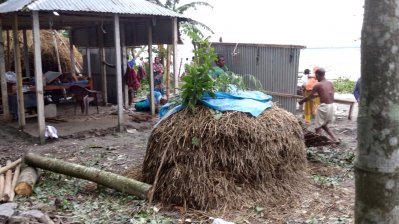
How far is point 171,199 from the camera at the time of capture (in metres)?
4.73

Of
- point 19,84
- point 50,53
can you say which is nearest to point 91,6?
point 19,84

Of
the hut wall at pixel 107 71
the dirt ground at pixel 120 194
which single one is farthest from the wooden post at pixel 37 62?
the hut wall at pixel 107 71

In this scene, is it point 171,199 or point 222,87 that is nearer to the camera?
point 171,199

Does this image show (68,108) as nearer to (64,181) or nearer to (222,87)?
(64,181)

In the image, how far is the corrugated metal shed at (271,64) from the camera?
8969mm

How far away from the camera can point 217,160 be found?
15.6 feet

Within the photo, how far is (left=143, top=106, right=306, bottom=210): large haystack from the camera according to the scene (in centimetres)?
464

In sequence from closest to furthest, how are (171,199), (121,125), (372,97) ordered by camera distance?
1. (372,97)
2. (171,199)
3. (121,125)

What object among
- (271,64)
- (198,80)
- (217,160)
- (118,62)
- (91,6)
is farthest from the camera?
(271,64)

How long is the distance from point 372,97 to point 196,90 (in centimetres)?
395

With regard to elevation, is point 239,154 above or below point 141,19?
below

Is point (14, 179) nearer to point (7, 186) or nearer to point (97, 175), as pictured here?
point (7, 186)

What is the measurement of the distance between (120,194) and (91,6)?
189 inches

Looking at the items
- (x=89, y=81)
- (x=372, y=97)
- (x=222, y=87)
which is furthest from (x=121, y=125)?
(x=372, y=97)
